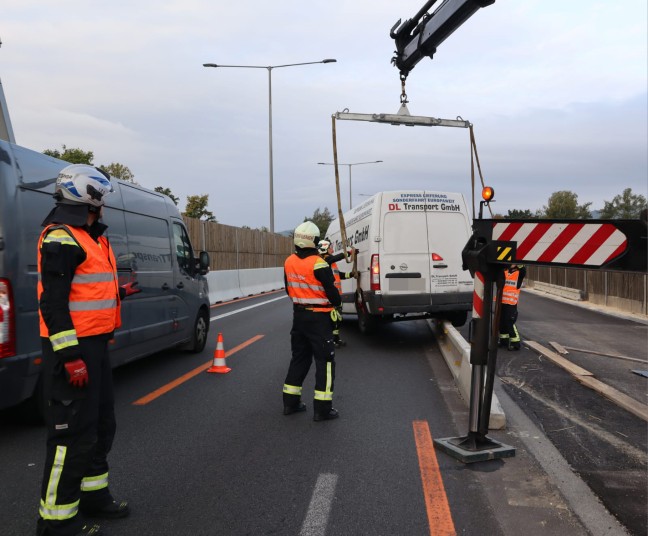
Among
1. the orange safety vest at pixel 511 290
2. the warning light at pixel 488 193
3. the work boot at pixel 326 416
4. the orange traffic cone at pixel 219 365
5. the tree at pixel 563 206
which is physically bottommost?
the work boot at pixel 326 416

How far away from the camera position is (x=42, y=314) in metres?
3.04

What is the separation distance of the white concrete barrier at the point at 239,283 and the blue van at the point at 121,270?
879 cm

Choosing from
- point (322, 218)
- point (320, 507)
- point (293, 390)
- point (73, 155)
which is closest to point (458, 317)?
point (293, 390)

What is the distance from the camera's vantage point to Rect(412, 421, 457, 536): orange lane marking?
3299mm

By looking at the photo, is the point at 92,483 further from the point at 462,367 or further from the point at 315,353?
the point at 462,367

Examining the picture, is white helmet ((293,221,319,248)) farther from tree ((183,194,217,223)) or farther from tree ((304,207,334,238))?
tree ((304,207,334,238))

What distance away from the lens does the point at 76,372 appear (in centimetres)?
303

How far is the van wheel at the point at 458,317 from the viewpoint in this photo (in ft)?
33.7

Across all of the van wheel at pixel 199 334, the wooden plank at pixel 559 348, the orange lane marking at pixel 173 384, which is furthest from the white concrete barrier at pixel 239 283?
the wooden plank at pixel 559 348

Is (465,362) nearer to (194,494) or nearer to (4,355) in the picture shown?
(194,494)

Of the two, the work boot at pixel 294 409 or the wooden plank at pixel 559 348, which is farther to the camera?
the wooden plank at pixel 559 348

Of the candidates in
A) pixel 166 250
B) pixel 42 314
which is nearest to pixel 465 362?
pixel 166 250

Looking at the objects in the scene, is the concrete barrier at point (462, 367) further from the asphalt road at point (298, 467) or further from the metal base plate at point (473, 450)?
the metal base plate at point (473, 450)

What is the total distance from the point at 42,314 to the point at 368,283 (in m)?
6.83
